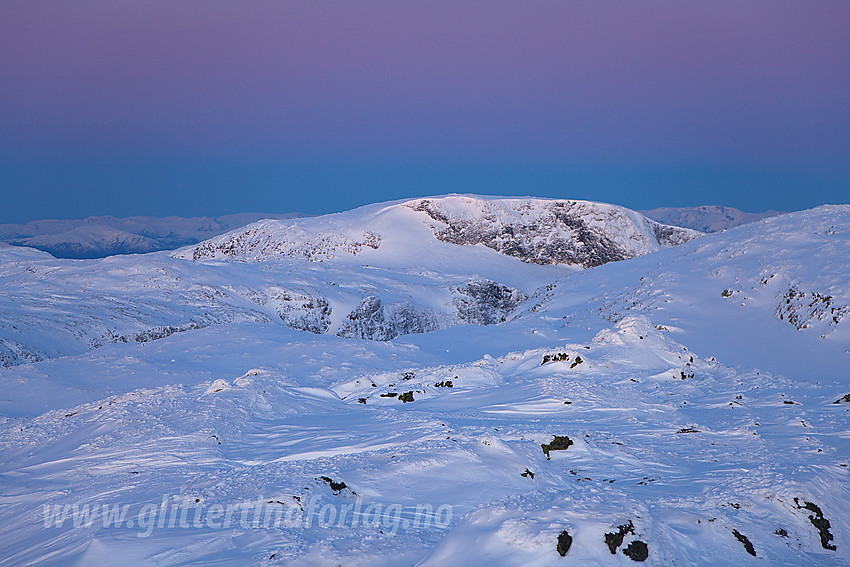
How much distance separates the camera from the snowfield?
5211 millimetres

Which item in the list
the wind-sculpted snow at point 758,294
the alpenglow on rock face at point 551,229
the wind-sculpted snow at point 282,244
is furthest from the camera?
the alpenglow on rock face at point 551,229

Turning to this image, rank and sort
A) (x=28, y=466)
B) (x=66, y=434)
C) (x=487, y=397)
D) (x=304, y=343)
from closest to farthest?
(x=28, y=466) → (x=66, y=434) → (x=487, y=397) → (x=304, y=343)

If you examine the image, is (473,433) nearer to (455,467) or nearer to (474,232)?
(455,467)

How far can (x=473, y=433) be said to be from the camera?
27.3 ft

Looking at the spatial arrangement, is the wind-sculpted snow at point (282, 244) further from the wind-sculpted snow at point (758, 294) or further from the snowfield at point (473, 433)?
the wind-sculpted snow at point (758, 294)

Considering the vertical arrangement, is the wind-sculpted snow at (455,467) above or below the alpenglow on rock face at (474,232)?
below

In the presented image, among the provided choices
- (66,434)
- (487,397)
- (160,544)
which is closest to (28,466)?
(66,434)

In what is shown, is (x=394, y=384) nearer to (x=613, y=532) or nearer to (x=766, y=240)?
(x=613, y=532)

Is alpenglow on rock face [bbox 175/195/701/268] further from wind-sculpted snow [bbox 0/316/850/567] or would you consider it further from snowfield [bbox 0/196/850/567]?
wind-sculpted snow [bbox 0/316/850/567]

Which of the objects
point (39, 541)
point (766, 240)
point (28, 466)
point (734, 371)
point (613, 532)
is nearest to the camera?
point (613, 532)

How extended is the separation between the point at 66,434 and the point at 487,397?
308 inches

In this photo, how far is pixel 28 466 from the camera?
9.00m

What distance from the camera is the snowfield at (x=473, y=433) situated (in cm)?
521

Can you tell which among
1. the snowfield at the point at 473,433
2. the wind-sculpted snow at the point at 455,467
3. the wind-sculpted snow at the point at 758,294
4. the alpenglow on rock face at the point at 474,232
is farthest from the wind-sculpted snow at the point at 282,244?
the wind-sculpted snow at the point at 455,467
